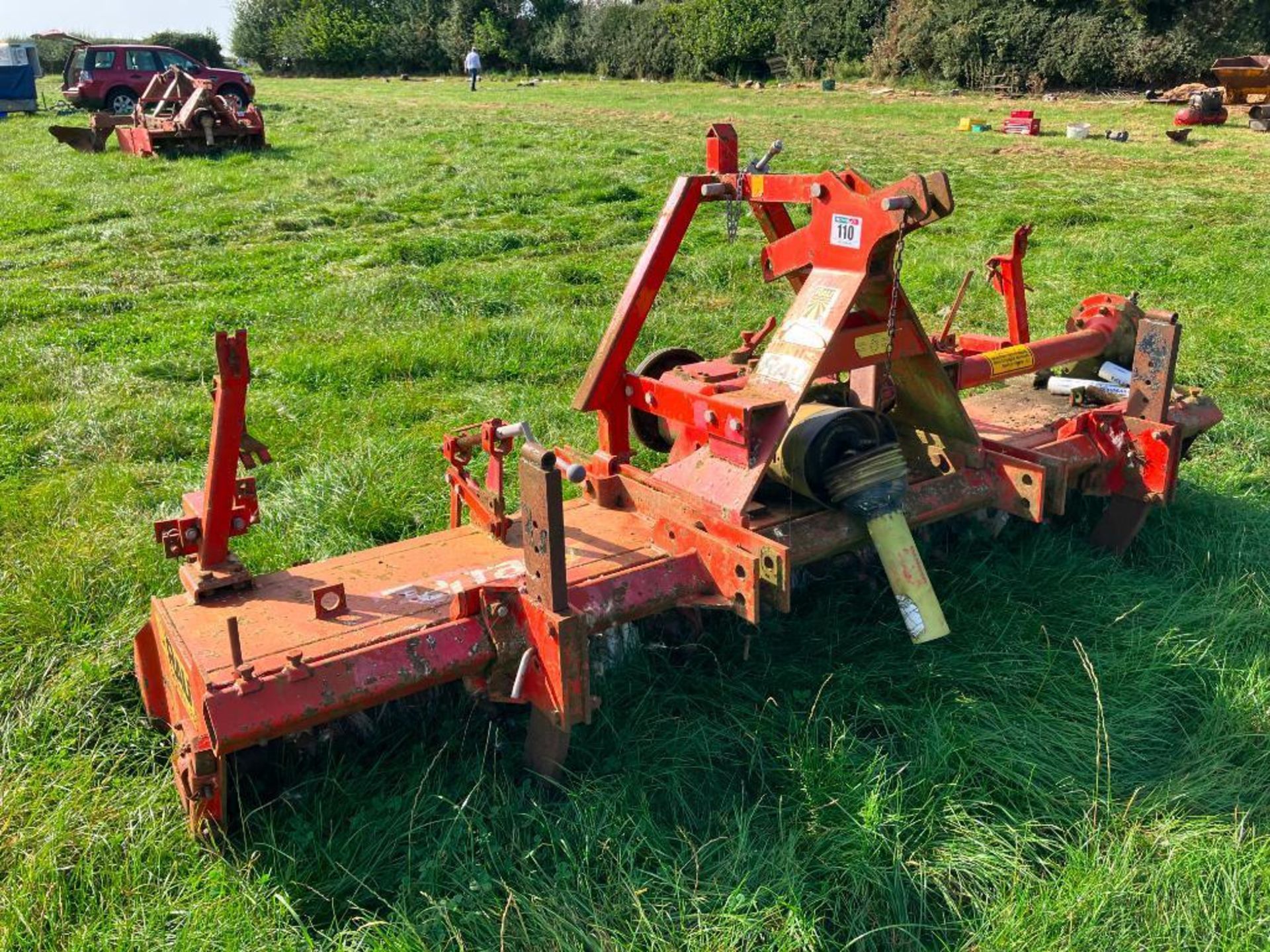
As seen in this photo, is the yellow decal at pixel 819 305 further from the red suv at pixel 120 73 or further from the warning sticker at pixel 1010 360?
the red suv at pixel 120 73

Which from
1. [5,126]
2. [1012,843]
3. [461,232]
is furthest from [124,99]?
[1012,843]

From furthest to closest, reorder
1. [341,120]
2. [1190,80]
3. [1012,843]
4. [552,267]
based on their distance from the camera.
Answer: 1. [1190,80]
2. [341,120]
3. [552,267]
4. [1012,843]

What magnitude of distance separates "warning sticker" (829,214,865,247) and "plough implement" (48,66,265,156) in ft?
46.4

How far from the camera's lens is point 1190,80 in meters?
26.9

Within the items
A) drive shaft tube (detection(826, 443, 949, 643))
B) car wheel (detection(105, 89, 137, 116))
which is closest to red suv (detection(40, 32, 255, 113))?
car wheel (detection(105, 89, 137, 116))

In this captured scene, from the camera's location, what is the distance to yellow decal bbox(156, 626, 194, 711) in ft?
8.45

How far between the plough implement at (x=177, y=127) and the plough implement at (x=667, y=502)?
44.8ft

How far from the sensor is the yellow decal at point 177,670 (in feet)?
8.45

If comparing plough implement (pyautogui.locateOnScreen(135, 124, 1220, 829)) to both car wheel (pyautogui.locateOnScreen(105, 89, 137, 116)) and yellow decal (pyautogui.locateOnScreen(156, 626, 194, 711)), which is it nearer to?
yellow decal (pyautogui.locateOnScreen(156, 626, 194, 711))

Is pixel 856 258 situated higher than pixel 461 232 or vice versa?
pixel 856 258

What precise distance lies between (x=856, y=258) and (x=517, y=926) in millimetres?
1985

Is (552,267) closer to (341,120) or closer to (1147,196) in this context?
(1147,196)

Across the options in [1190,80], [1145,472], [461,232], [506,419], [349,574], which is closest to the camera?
[349,574]

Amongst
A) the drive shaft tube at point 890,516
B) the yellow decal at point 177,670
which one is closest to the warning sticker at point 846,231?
the drive shaft tube at point 890,516
